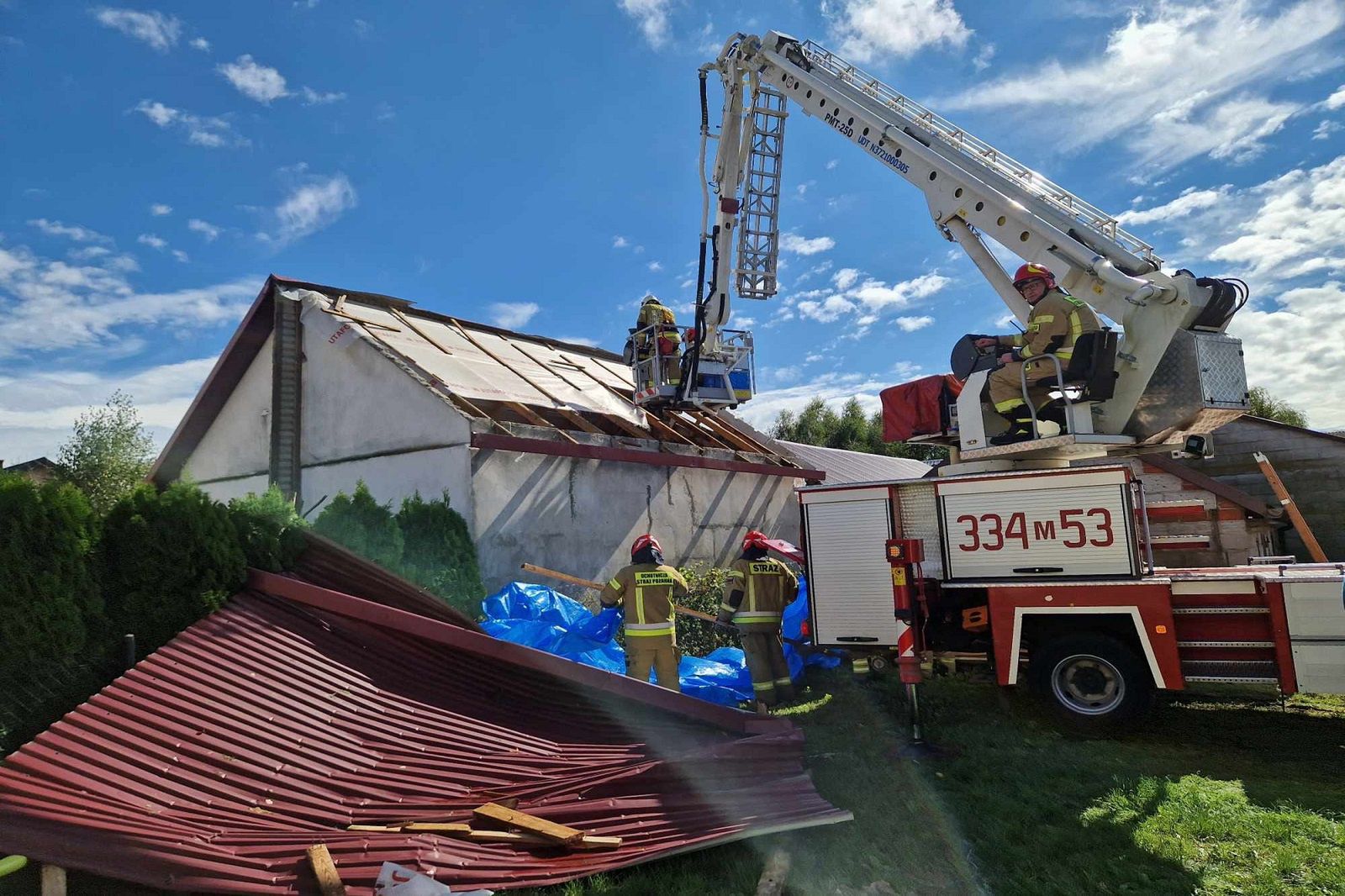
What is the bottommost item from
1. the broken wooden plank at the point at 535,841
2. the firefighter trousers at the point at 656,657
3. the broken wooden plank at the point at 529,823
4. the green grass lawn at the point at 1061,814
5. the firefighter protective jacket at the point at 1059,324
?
the green grass lawn at the point at 1061,814

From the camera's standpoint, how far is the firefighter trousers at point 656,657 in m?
7.21

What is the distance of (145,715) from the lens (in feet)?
14.3

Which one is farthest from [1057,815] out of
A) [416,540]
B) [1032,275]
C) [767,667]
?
[416,540]

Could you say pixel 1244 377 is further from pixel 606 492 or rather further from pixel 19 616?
pixel 19 616

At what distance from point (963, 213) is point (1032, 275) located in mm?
1548

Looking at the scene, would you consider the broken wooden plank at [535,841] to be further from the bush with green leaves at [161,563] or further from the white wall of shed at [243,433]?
the white wall of shed at [243,433]

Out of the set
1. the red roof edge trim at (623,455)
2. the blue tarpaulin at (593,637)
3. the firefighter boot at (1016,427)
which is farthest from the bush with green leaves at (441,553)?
the firefighter boot at (1016,427)

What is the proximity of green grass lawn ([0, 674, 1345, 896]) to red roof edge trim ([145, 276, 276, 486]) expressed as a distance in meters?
11.2

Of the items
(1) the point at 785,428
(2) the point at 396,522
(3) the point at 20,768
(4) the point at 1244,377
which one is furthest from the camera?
(1) the point at 785,428

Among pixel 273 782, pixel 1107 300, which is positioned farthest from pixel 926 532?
pixel 273 782

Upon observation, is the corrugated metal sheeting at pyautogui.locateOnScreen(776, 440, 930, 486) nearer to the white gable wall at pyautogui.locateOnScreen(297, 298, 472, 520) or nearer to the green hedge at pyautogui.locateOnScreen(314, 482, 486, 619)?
the white gable wall at pyautogui.locateOnScreen(297, 298, 472, 520)

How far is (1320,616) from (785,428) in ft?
157

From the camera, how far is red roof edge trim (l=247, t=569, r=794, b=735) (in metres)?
5.62

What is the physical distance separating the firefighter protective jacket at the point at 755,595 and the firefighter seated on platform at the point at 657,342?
5.16m
